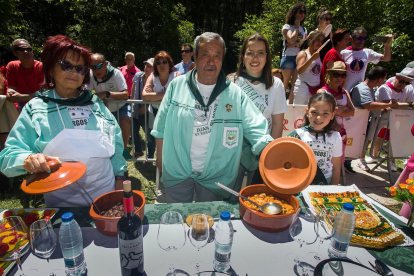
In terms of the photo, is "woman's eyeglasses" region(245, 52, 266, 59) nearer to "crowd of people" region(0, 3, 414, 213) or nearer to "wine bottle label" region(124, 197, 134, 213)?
"crowd of people" region(0, 3, 414, 213)

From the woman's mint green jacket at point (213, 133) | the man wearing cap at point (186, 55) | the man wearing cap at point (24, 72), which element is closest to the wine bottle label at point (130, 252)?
the woman's mint green jacket at point (213, 133)

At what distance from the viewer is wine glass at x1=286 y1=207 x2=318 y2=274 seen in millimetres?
1311

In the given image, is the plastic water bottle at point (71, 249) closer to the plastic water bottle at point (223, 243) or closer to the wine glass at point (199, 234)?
the wine glass at point (199, 234)

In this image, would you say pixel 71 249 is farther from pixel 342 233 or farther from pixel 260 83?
pixel 260 83

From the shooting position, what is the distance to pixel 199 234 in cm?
129

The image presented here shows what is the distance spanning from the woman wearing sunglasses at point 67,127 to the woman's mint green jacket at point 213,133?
0.52 metres


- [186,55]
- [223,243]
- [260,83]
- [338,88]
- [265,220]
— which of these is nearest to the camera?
Answer: [223,243]

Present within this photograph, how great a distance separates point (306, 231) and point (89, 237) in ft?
4.32

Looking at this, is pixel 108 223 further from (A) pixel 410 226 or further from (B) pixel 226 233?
(A) pixel 410 226

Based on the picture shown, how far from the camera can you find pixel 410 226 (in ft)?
5.51

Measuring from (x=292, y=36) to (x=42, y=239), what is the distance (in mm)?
5580

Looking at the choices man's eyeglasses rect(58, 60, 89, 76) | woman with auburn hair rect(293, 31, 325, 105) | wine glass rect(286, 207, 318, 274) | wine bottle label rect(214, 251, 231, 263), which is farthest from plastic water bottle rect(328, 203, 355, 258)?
woman with auburn hair rect(293, 31, 325, 105)

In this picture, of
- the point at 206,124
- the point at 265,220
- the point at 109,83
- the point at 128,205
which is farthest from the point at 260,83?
the point at 109,83

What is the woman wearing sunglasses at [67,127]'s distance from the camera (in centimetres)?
178
